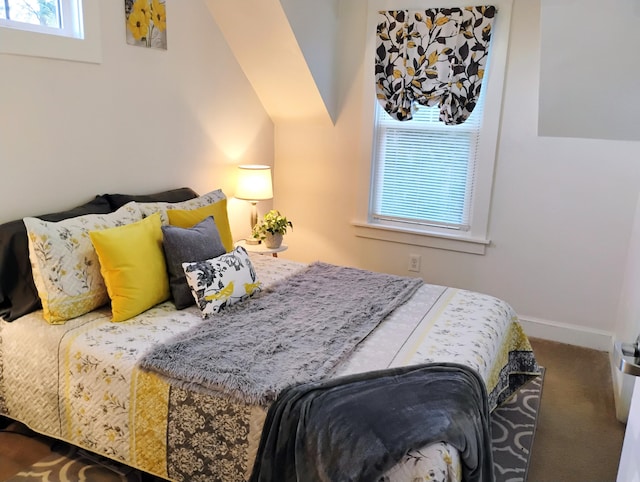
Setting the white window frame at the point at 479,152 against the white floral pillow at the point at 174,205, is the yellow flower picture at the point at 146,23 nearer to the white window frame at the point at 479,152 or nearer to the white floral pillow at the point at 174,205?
the white floral pillow at the point at 174,205

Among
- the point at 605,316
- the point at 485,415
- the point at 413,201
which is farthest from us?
the point at 413,201

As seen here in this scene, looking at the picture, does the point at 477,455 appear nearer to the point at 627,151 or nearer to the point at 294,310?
the point at 294,310

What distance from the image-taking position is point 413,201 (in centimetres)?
384

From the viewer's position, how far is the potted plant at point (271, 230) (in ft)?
11.5

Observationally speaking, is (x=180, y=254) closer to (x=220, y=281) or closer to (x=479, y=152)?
(x=220, y=281)

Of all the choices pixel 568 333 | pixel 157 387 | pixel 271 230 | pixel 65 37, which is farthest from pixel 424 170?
pixel 157 387

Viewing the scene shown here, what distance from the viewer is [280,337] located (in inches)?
84.4

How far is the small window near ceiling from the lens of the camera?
2318 millimetres

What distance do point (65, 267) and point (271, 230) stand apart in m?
1.50

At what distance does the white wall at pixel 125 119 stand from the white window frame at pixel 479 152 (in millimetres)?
856

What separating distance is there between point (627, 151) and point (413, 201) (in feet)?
4.41

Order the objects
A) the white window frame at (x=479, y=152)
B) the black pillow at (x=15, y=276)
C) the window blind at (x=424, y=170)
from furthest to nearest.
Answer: the window blind at (x=424, y=170), the white window frame at (x=479, y=152), the black pillow at (x=15, y=276)

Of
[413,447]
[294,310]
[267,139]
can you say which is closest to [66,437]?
[294,310]

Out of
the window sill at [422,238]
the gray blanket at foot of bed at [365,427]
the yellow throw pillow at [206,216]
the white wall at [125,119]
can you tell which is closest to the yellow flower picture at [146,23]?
the white wall at [125,119]
